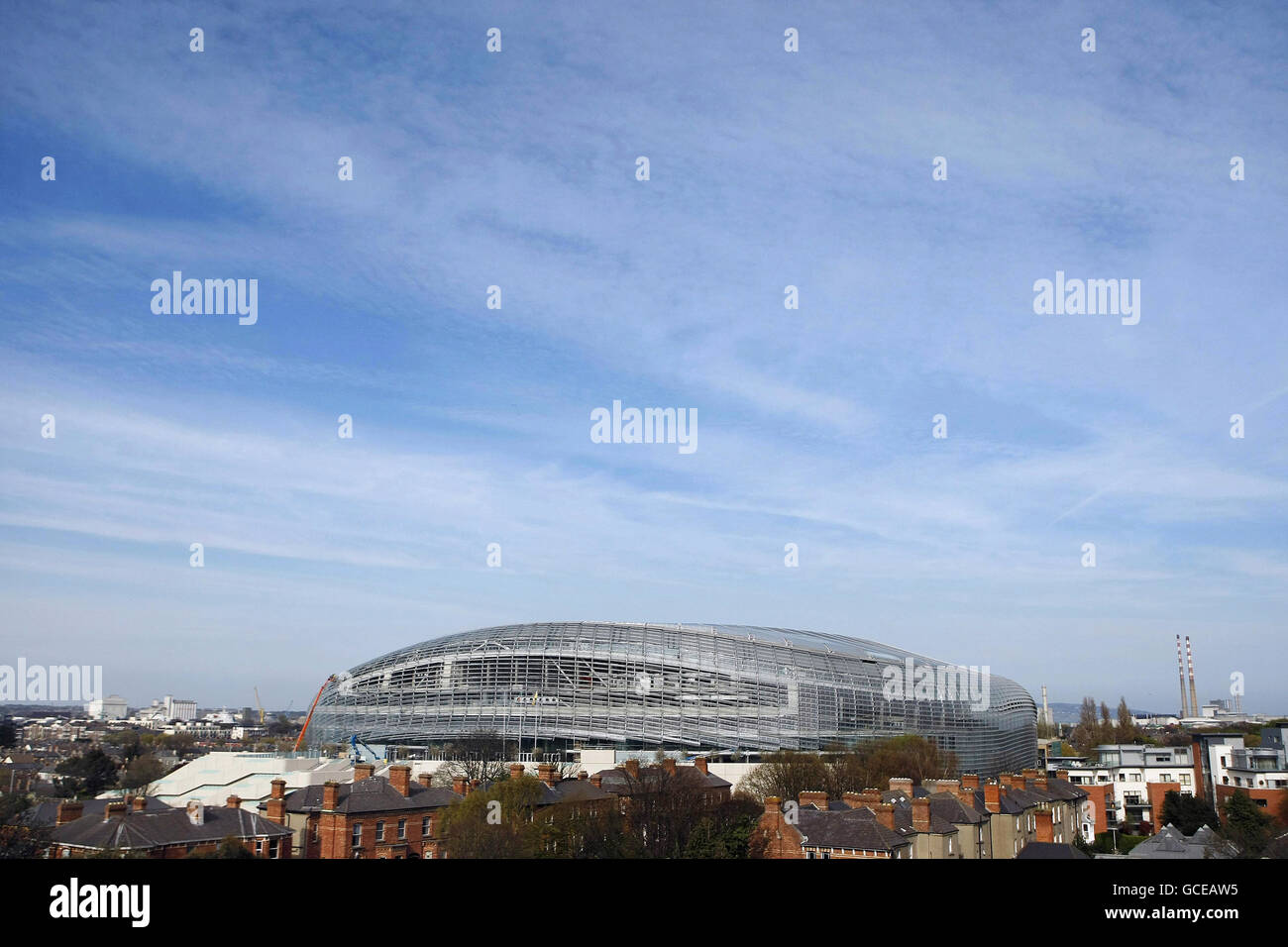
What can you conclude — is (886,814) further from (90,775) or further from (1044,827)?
(90,775)

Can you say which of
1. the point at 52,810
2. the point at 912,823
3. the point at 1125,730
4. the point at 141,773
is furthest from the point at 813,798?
the point at 1125,730

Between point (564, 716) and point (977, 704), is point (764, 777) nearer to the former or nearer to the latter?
point (564, 716)

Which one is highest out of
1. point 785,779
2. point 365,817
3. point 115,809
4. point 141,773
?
point 115,809

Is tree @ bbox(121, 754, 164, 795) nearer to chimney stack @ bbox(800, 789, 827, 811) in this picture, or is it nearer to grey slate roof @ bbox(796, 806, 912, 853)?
chimney stack @ bbox(800, 789, 827, 811)

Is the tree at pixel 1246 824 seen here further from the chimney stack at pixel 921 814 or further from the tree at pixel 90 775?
the tree at pixel 90 775

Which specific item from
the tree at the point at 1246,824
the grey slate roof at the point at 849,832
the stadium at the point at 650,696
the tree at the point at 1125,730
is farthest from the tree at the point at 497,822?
the tree at the point at 1125,730
